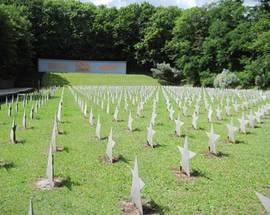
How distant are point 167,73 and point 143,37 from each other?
598 inches

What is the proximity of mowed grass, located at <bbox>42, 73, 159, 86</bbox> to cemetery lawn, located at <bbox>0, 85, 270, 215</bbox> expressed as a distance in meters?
37.9

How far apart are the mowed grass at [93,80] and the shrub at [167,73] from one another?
1.21 m

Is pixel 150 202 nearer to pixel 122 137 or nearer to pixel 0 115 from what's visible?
pixel 122 137

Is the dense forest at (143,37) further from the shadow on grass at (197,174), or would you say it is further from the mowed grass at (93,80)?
the shadow on grass at (197,174)

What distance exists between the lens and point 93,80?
53500mm

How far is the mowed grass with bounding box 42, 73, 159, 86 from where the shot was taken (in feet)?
168

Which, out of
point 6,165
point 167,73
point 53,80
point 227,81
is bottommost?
point 53,80

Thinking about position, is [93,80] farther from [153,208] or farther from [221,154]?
[153,208]

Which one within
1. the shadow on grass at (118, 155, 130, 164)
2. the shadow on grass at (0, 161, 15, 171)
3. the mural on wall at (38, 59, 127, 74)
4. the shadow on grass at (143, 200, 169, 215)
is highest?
the shadow on grass at (143, 200, 169, 215)

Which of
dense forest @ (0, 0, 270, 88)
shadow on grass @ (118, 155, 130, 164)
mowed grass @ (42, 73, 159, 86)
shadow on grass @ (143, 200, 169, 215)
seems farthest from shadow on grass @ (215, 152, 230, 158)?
mowed grass @ (42, 73, 159, 86)

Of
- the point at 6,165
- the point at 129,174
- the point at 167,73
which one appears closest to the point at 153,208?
the point at 129,174

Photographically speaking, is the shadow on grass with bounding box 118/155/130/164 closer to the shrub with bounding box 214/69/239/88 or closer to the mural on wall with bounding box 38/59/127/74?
the shrub with bounding box 214/69/239/88

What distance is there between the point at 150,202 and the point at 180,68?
5148 cm

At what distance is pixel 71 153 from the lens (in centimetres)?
1019
